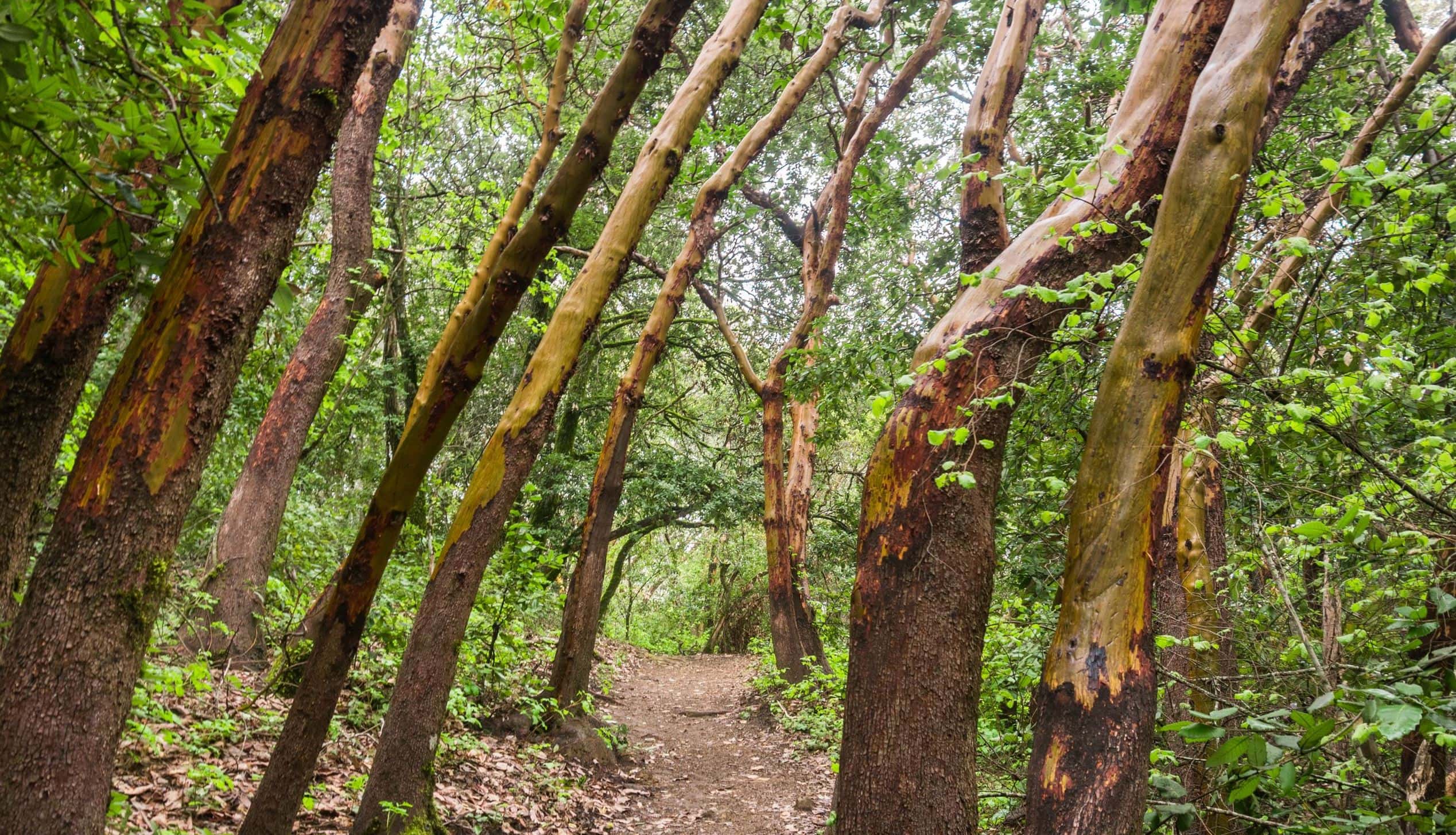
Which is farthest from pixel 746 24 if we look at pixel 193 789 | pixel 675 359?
pixel 675 359

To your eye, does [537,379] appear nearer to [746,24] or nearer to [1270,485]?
[746,24]

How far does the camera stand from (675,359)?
13797mm

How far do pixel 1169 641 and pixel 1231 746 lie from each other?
1.97 ft

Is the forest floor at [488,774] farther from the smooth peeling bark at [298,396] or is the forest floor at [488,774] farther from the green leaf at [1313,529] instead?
the green leaf at [1313,529]

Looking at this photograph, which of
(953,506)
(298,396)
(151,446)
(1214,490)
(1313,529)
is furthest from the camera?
(298,396)

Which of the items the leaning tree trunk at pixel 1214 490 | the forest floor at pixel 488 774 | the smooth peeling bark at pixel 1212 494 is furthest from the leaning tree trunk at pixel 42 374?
the leaning tree trunk at pixel 1214 490

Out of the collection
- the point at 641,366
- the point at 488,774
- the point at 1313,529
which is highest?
the point at 641,366

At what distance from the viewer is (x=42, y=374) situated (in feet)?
9.66

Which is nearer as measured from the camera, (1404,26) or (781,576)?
(1404,26)

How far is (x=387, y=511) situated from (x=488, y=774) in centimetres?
437

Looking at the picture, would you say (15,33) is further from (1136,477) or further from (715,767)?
(715,767)

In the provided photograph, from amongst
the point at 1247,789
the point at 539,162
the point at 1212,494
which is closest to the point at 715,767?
the point at 1212,494

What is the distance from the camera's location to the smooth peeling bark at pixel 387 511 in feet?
8.27

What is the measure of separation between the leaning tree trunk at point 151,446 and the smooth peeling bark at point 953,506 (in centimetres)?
217
